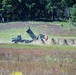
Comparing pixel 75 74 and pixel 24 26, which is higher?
pixel 75 74

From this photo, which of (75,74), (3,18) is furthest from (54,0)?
(75,74)

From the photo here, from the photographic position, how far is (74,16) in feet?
258

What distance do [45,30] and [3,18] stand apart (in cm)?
3309

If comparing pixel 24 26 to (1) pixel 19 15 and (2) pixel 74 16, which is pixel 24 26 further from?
(1) pixel 19 15

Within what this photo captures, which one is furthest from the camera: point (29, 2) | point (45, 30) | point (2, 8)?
point (29, 2)

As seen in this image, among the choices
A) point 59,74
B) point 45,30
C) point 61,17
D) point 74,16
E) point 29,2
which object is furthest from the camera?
point 61,17

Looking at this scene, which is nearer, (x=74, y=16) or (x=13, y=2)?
(x=74, y=16)

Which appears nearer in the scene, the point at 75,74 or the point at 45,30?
the point at 75,74

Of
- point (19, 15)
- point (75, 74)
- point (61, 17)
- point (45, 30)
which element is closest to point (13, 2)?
point (19, 15)

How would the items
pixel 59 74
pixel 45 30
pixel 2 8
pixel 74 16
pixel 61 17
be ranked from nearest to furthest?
pixel 59 74 < pixel 45 30 < pixel 74 16 < pixel 2 8 < pixel 61 17

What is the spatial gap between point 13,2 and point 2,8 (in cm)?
413

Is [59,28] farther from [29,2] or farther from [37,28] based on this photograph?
[29,2]

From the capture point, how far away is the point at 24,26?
7119cm

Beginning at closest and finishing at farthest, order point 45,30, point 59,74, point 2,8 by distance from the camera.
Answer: point 59,74 < point 45,30 < point 2,8
